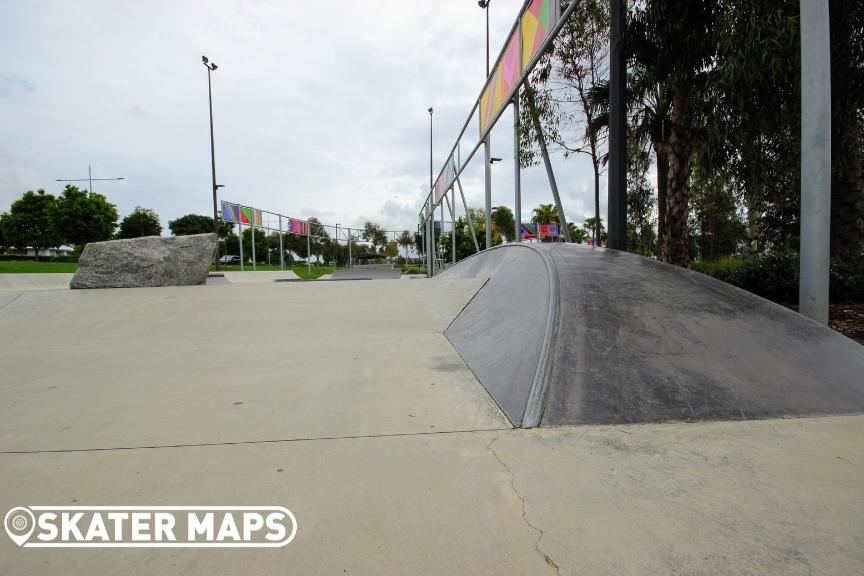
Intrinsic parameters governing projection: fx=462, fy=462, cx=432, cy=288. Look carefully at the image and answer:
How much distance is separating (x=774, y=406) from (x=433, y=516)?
2.38m

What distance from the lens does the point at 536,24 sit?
7.34m

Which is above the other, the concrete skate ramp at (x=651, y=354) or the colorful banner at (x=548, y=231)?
the colorful banner at (x=548, y=231)

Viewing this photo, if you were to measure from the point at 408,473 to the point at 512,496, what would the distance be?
19.5 inches

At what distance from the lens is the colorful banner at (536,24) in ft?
21.9

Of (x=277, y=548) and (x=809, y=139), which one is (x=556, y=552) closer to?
(x=277, y=548)

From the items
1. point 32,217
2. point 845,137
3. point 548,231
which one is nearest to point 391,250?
point 548,231

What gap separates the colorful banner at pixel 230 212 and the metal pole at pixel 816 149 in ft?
77.9

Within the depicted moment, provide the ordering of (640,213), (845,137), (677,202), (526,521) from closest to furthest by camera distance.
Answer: (526,521) < (845,137) < (677,202) < (640,213)

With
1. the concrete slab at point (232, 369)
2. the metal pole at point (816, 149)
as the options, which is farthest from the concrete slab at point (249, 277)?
the metal pole at point (816, 149)

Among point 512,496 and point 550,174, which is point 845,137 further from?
point 512,496

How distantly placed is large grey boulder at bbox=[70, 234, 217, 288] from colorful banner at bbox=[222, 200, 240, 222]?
46.0 feet

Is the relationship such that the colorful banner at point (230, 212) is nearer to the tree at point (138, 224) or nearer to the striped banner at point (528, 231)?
the striped banner at point (528, 231)

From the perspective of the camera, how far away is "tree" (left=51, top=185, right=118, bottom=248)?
3712 cm

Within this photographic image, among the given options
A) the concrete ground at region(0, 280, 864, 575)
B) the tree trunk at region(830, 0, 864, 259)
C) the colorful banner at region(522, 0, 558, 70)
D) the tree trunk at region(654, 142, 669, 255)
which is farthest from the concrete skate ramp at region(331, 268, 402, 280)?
the concrete ground at region(0, 280, 864, 575)
